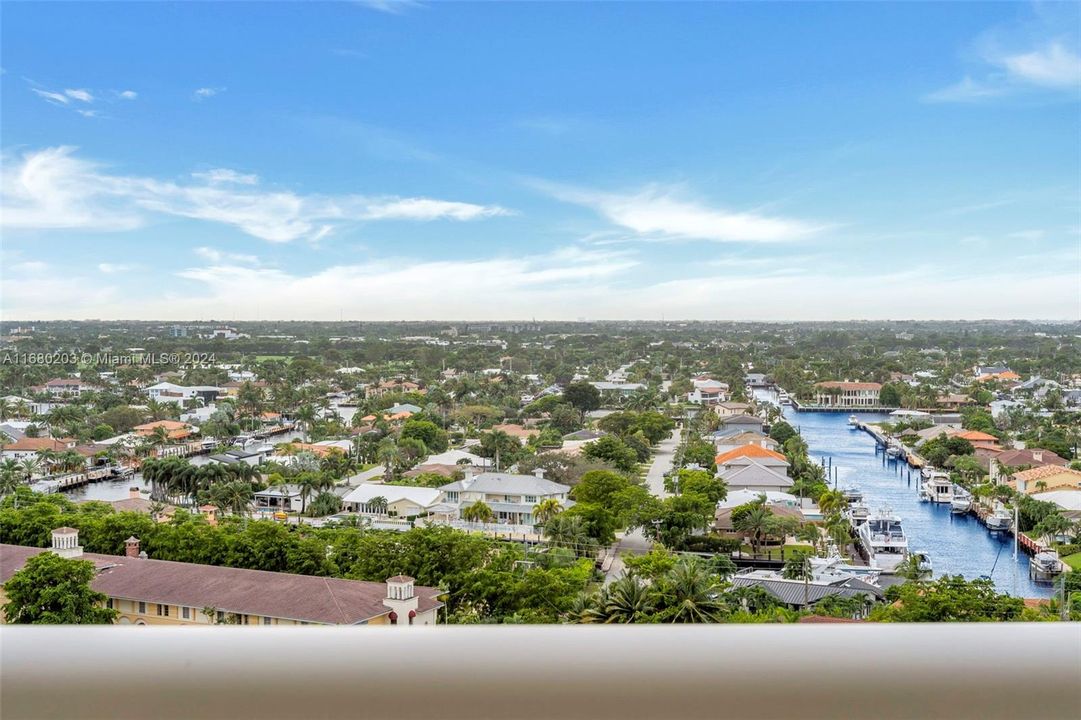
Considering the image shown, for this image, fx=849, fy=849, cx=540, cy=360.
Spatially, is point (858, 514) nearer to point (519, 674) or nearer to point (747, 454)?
point (747, 454)

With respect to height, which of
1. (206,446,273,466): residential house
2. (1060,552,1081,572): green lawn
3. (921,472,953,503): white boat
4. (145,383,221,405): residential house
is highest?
(145,383,221,405): residential house

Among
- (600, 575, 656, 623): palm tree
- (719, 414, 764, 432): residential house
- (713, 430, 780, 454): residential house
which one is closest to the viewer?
(600, 575, 656, 623): palm tree

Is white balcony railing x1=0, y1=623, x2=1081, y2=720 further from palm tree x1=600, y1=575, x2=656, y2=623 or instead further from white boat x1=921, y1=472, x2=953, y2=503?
white boat x1=921, y1=472, x2=953, y2=503

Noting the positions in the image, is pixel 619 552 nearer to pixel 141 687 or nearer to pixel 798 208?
pixel 798 208

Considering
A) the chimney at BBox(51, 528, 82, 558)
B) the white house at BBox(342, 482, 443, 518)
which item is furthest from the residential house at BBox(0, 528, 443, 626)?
the white house at BBox(342, 482, 443, 518)

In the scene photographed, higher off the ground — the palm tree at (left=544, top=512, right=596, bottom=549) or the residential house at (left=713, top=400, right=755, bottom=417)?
the residential house at (left=713, top=400, right=755, bottom=417)

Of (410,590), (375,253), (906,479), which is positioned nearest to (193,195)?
(375,253)
